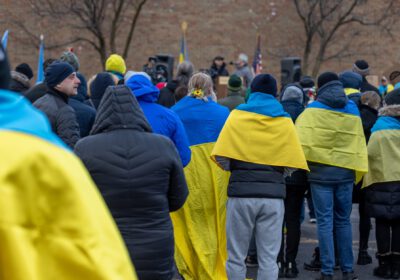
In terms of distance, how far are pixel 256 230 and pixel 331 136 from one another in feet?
4.70

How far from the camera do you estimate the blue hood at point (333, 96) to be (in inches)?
310

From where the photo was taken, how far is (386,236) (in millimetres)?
8664

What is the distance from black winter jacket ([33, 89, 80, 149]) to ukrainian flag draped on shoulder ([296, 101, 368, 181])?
2.42 metres

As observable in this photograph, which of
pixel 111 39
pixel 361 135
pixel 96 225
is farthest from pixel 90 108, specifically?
pixel 111 39

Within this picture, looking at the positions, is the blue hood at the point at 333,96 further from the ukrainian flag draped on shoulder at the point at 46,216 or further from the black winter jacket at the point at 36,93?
the ukrainian flag draped on shoulder at the point at 46,216

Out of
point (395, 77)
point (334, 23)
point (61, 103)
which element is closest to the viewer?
point (61, 103)

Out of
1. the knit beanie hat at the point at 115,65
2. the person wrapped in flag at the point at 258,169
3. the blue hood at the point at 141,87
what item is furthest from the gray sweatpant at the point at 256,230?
the knit beanie hat at the point at 115,65

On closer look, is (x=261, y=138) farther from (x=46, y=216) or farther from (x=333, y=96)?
(x=46, y=216)

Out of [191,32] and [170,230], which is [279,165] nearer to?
[170,230]

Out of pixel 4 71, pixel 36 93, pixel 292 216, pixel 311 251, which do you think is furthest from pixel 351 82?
pixel 4 71

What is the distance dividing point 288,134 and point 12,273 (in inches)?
215

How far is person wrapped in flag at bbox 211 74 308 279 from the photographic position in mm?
6750

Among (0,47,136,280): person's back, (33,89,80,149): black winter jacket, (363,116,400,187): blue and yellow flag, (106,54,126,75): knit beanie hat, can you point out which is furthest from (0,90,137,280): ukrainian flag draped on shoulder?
(106,54,126,75): knit beanie hat

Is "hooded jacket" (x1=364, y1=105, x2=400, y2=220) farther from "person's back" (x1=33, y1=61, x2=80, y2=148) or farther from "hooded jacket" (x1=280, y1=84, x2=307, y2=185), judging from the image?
"person's back" (x1=33, y1=61, x2=80, y2=148)
